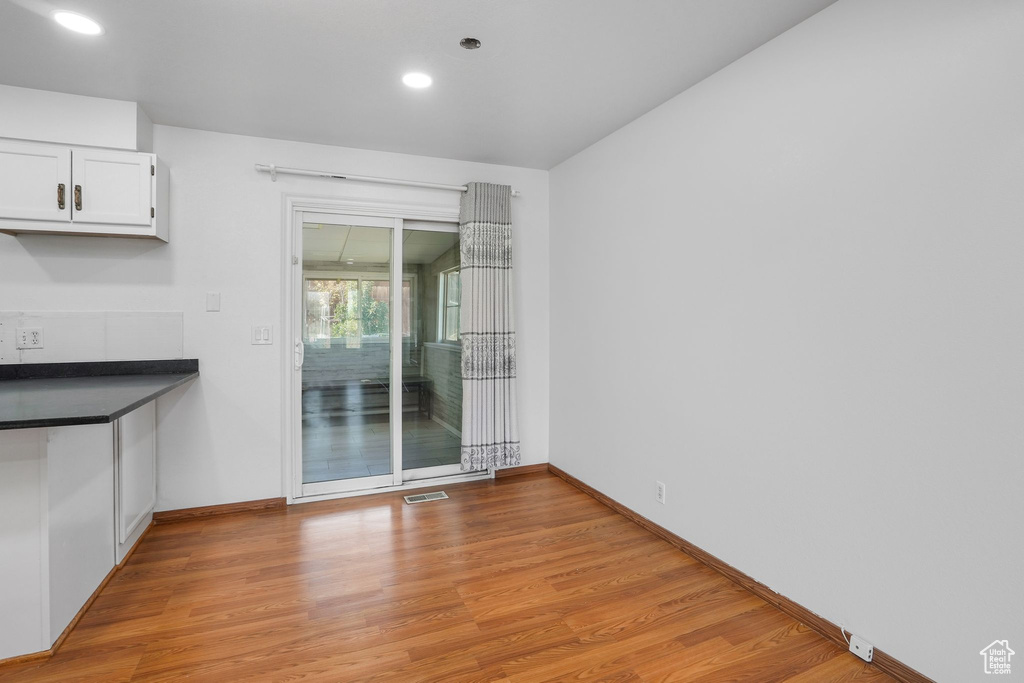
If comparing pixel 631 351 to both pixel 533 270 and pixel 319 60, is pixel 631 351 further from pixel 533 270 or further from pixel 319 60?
pixel 319 60

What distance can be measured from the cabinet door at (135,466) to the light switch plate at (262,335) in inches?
28.7

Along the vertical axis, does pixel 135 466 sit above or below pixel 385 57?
below

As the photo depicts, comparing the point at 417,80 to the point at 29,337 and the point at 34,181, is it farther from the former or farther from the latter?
the point at 29,337

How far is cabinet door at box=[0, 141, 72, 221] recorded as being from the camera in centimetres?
270

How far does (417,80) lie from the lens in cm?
272

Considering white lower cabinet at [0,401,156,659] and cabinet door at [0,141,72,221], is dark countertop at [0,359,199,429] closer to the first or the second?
white lower cabinet at [0,401,156,659]

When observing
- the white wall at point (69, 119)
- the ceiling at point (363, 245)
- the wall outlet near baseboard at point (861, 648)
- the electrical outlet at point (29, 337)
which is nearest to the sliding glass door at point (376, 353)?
the ceiling at point (363, 245)

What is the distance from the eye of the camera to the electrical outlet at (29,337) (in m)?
2.96

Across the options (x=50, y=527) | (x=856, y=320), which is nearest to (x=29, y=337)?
(x=50, y=527)

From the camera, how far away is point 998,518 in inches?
62.2

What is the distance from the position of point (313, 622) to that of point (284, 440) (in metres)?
1.66

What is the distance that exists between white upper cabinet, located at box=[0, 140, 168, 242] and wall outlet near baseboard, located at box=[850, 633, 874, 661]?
4.07 meters

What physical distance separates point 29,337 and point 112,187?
3.39ft

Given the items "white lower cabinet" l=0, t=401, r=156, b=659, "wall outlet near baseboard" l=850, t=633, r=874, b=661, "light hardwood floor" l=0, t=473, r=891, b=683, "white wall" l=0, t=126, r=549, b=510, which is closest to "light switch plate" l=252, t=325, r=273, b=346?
"white wall" l=0, t=126, r=549, b=510
